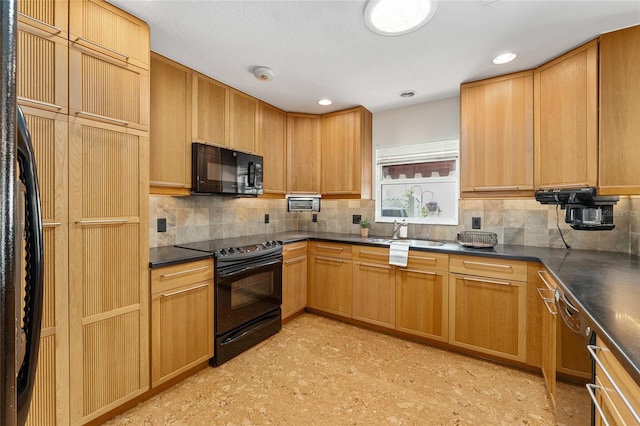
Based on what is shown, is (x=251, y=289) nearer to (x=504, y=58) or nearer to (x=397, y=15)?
(x=397, y=15)

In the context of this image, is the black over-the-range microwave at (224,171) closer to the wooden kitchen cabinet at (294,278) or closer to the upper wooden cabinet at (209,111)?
the upper wooden cabinet at (209,111)

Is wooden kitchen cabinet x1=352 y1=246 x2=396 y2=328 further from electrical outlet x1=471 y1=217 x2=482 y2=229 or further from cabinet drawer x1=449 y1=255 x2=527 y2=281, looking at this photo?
electrical outlet x1=471 y1=217 x2=482 y2=229

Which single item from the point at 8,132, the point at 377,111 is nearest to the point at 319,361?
the point at 8,132

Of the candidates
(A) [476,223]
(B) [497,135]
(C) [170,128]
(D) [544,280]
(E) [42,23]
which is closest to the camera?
(E) [42,23]

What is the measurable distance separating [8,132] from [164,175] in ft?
6.72

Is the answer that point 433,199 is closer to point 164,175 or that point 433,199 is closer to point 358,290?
point 358,290

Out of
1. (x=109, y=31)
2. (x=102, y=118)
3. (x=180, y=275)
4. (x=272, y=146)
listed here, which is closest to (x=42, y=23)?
(x=109, y=31)

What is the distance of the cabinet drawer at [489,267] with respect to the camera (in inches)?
85.5

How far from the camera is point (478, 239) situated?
8.45 feet

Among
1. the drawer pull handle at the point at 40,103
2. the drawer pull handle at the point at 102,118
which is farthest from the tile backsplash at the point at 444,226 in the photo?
the drawer pull handle at the point at 40,103

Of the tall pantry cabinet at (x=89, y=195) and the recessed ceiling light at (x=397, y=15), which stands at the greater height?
the recessed ceiling light at (x=397, y=15)

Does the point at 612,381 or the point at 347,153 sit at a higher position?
the point at 347,153

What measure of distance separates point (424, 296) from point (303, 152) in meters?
2.13

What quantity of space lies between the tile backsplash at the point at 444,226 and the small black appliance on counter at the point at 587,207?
1.17ft
